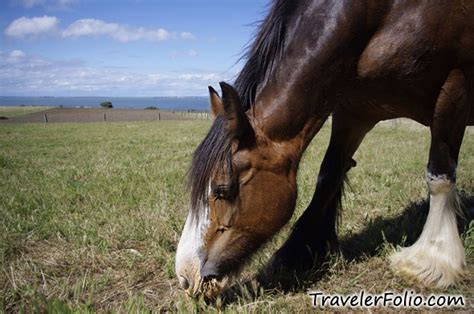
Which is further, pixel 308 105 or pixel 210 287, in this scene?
pixel 308 105

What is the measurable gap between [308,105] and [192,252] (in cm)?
133

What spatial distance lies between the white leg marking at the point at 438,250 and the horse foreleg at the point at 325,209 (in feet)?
2.03

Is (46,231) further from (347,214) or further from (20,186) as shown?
(347,214)

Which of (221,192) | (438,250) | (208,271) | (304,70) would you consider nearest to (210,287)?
(208,271)

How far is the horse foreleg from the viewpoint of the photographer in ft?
10.7

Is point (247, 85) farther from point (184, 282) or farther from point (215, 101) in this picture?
point (184, 282)

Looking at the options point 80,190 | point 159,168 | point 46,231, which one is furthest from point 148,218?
point 159,168

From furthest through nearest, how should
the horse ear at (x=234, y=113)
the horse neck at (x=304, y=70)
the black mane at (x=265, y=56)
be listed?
the black mane at (x=265, y=56)
the horse neck at (x=304, y=70)
the horse ear at (x=234, y=113)

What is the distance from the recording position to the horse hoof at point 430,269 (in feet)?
9.37

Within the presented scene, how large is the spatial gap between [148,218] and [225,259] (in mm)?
2057

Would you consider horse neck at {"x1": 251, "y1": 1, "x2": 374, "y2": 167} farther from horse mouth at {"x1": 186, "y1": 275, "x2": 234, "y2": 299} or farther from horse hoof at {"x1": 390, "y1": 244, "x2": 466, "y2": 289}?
horse hoof at {"x1": 390, "y1": 244, "x2": 466, "y2": 289}

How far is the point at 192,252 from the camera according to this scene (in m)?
2.52

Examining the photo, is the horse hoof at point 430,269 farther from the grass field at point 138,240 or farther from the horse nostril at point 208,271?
the horse nostril at point 208,271

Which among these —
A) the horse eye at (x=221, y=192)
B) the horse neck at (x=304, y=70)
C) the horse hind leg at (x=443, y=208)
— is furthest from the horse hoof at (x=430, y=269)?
the horse eye at (x=221, y=192)
